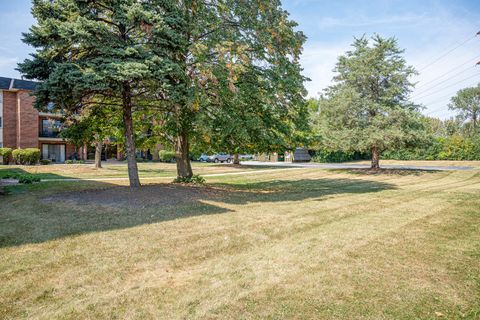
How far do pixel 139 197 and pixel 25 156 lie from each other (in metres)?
24.7

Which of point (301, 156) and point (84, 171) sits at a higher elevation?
point (301, 156)

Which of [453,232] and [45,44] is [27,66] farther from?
[453,232]

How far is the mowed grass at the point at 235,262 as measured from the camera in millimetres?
3662

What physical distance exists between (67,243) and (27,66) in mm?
6996

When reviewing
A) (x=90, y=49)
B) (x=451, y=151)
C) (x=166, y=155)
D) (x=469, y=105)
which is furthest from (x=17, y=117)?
(x=469, y=105)

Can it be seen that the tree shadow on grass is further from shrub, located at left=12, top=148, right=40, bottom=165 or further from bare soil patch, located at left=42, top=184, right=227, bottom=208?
shrub, located at left=12, top=148, right=40, bottom=165

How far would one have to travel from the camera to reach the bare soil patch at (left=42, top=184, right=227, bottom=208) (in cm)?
952

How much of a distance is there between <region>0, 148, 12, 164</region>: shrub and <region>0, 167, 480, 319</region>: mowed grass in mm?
24767

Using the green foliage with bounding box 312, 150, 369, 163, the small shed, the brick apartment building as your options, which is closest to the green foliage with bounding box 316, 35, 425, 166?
the green foliage with bounding box 312, 150, 369, 163

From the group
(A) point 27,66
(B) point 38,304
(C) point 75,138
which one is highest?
(A) point 27,66

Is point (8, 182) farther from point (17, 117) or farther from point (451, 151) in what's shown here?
point (451, 151)

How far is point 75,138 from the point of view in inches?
484

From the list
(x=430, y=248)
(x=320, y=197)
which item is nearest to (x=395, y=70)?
(x=320, y=197)

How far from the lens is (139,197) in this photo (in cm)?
1018
